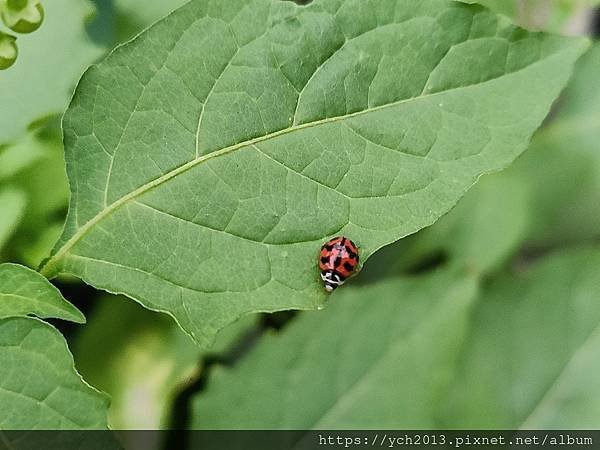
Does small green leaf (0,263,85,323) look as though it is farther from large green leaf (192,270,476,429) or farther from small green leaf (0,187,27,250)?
large green leaf (192,270,476,429)

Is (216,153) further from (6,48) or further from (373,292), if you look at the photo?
(373,292)

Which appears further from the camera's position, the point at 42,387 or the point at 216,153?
the point at 216,153

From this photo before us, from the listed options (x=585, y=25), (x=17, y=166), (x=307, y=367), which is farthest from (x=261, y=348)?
(x=585, y=25)

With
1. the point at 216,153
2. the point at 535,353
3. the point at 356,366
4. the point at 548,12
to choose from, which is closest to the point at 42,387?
the point at 216,153

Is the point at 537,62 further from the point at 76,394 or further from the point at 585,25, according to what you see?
the point at 585,25

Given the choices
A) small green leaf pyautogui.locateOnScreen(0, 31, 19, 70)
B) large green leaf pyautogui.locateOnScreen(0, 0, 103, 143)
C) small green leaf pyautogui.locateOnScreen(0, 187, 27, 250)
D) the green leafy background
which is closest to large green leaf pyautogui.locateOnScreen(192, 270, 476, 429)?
the green leafy background

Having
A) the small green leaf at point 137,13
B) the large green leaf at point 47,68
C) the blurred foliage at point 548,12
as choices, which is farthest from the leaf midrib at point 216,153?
the blurred foliage at point 548,12
